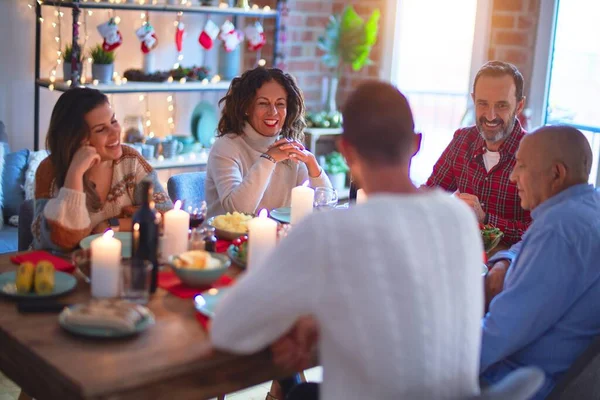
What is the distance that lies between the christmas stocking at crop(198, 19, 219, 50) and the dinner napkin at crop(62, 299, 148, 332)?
2972 millimetres

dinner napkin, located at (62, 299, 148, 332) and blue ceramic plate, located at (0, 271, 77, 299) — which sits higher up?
dinner napkin, located at (62, 299, 148, 332)

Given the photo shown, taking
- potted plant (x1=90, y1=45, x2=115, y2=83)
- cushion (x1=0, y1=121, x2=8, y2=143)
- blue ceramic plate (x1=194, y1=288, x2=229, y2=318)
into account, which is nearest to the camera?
blue ceramic plate (x1=194, y1=288, x2=229, y2=318)

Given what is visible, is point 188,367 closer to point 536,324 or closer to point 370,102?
point 370,102

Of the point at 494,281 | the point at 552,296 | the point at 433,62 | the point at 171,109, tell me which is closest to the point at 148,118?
the point at 171,109

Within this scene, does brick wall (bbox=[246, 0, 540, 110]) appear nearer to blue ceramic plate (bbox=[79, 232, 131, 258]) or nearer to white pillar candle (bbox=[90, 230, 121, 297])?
blue ceramic plate (bbox=[79, 232, 131, 258])

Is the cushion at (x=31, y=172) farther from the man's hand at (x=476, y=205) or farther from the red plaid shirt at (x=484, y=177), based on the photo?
the man's hand at (x=476, y=205)

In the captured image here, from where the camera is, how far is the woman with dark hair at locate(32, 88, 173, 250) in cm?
226

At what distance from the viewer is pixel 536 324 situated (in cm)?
184

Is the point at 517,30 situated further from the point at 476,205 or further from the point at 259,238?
the point at 259,238

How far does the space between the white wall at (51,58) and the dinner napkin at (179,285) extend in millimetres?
2454

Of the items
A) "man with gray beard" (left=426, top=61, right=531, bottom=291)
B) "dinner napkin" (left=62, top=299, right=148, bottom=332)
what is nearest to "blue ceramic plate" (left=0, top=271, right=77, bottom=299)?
"dinner napkin" (left=62, top=299, right=148, bottom=332)

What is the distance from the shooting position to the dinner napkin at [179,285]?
187 centimetres

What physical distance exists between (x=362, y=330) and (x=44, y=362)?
0.62 m

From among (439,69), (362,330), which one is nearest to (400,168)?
(362,330)
